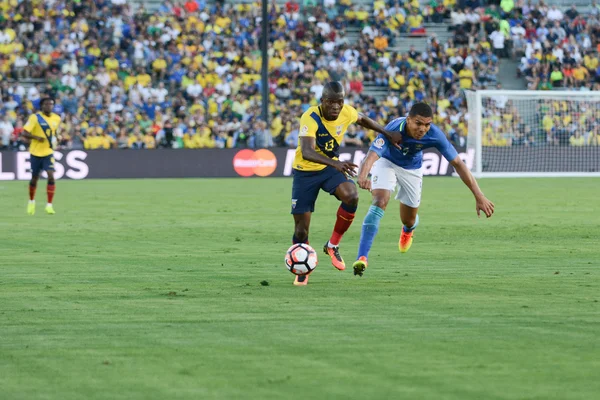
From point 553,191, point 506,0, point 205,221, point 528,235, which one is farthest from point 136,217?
point 506,0

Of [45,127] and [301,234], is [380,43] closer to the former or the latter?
[45,127]

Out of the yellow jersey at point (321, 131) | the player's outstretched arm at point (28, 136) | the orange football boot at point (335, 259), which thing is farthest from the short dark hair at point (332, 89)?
the player's outstretched arm at point (28, 136)

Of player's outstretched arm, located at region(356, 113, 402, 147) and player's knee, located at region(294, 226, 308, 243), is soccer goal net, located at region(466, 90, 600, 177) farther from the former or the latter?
player's knee, located at region(294, 226, 308, 243)

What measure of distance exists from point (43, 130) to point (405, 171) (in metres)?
10.8

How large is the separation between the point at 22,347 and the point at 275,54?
32.4 m

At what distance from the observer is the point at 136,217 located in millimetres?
19781

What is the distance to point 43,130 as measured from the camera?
21.5 meters

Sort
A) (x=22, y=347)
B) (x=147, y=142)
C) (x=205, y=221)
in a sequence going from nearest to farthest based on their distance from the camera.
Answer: (x=22, y=347)
(x=205, y=221)
(x=147, y=142)

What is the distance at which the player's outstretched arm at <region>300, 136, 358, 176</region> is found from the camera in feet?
33.8

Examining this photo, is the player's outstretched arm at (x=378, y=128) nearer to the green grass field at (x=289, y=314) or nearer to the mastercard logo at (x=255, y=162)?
the green grass field at (x=289, y=314)

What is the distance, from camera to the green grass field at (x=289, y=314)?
5.96m

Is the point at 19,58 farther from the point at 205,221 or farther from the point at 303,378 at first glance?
the point at 303,378

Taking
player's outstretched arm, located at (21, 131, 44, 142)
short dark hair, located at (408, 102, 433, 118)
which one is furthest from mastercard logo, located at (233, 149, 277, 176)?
short dark hair, located at (408, 102, 433, 118)

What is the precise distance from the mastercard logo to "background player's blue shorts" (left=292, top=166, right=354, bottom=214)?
2355cm
